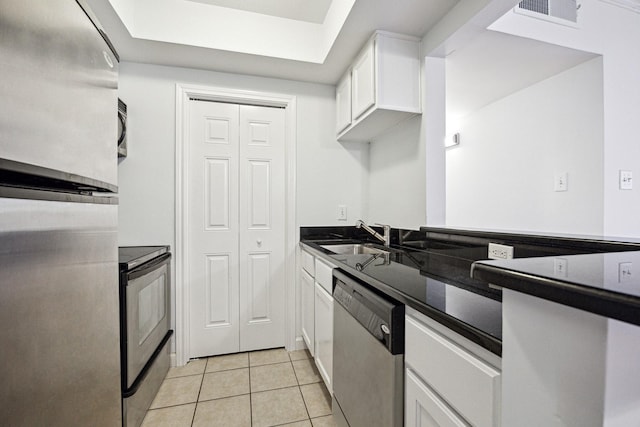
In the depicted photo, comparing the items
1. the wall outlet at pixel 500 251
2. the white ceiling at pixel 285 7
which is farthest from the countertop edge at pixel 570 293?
the white ceiling at pixel 285 7

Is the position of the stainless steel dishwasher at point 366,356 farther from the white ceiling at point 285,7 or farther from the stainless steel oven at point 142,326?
the white ceiling at point 285,7

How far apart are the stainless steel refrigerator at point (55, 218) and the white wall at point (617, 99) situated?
8.35ft

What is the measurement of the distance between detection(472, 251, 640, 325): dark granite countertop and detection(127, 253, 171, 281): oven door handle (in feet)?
5.19

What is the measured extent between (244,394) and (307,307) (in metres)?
0.68

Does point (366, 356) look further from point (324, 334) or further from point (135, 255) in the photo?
point (135, 255)

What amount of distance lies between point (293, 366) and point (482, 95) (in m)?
2.82

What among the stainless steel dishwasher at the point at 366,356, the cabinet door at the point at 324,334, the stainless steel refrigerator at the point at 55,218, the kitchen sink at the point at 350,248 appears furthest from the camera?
the kitchen sink at the point at 350,248

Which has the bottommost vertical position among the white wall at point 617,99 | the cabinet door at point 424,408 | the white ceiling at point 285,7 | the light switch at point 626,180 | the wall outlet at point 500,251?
the cabinet door at point 424,408

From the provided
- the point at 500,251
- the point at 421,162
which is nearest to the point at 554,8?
the point at 421,162

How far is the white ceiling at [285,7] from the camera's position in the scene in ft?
6.41

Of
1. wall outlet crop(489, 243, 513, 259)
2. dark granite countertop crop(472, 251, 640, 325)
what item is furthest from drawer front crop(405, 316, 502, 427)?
wall outlet crop(489, 243, 513, 259)

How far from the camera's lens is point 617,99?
1.85 meters

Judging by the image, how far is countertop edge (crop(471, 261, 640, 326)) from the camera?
30 cm

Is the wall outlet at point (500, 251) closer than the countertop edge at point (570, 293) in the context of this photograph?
No
